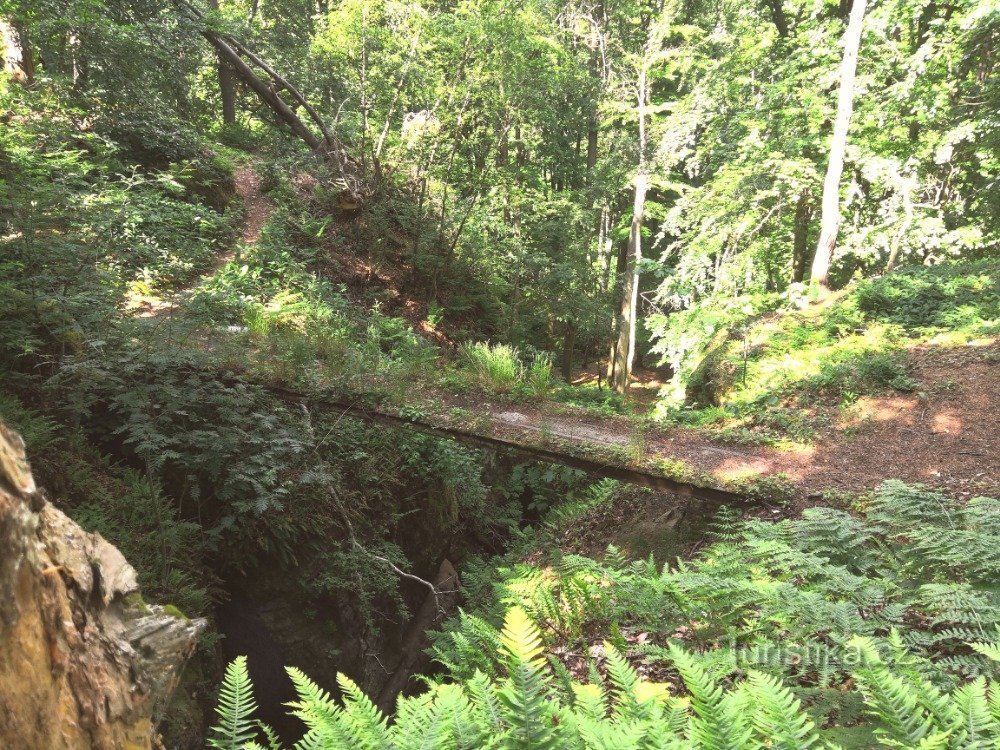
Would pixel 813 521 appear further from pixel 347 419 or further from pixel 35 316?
pixel 35 316

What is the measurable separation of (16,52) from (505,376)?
38.6ft

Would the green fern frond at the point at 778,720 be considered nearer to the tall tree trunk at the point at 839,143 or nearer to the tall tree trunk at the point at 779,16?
the tall tree trunk at the point at 839,143

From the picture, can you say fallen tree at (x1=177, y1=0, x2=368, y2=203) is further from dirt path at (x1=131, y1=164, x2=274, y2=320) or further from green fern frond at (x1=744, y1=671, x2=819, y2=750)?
green fern frond at (x1=744, y1=671, x2=819, y2=750)

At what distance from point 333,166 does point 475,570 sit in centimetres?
1086

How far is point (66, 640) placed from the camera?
1870 mm

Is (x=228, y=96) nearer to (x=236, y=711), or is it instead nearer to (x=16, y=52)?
(x=16, y=52)

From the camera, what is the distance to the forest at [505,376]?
2809 millimetres

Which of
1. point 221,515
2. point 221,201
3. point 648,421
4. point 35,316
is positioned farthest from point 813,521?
point 221,201

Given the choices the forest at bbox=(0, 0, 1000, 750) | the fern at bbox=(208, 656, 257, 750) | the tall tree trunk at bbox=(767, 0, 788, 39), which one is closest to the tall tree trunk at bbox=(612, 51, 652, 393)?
the forest at bbox=(0, 0, 1000, 750)

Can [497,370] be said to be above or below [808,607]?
above

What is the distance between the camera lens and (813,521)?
4.20 m

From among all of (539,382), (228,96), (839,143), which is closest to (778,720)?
(539,382)

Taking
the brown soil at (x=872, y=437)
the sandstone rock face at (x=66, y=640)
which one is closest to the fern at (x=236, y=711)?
the sandstone rock face at (x=66, y=640)

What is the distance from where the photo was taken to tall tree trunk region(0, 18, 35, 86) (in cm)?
1038
